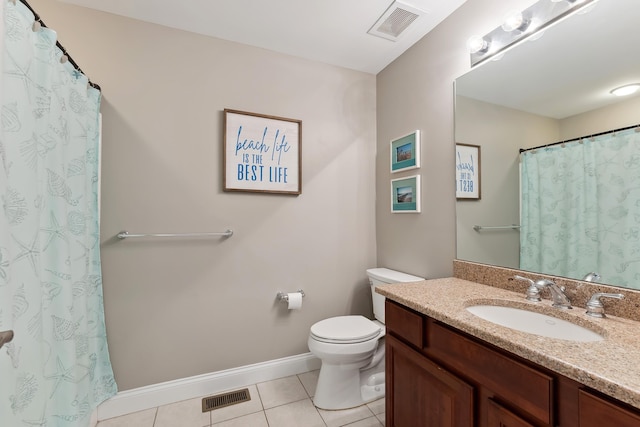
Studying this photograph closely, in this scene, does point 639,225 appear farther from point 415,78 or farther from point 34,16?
point 34,16

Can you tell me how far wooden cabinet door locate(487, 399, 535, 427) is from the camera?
Result: 2.57ft

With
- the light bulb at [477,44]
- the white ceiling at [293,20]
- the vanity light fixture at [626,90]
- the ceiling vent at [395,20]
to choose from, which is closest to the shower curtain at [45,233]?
Result: the white ceiling at [293,20]

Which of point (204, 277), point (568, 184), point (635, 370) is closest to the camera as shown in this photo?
point (635, 370)

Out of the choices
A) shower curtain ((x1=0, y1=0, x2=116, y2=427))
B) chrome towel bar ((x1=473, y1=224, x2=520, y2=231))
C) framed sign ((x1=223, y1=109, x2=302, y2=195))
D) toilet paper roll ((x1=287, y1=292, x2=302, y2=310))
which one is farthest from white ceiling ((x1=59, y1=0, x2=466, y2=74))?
toilet paper roll ((x1=287, y1=292, x2=302, y2=310))

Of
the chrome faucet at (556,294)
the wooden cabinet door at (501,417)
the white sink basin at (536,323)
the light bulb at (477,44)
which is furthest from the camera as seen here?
the light bulb at (477,44)

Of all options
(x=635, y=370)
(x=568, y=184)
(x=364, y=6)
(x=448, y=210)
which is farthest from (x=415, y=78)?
(x=635, y=370)

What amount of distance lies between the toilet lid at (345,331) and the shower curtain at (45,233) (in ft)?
3.83

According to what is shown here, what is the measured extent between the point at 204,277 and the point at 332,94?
5.47ft

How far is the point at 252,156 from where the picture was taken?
1937mm

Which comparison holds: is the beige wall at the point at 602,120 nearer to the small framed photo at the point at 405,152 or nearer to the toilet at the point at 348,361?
the small framed photo at the point at 405,152

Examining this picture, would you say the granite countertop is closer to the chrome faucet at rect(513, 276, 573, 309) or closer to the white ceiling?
the chrome faucet at rect(513, 276, 573, 309)

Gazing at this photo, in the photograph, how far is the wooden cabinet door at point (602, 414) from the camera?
571mm

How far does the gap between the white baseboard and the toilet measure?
0.35 metres

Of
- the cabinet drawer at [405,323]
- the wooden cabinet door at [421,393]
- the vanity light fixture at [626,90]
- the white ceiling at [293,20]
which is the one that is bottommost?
the wooden cabinet door at [421,393]
